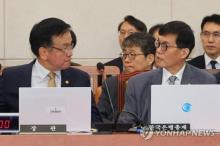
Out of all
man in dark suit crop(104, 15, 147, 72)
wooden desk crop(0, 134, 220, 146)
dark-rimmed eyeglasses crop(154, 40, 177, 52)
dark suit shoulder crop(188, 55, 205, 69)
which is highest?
man in dark suit crop(104, 15, 147, 72)

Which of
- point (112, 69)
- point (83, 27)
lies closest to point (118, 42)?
point (83, 27)

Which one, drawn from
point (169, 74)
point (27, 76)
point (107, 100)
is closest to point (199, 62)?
point (107, 100)

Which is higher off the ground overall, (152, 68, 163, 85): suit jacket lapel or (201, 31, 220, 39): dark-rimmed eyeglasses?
(201, 31, 220, 39): dark-rimmed eyeglasses

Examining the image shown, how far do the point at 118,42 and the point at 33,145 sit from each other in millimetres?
4016

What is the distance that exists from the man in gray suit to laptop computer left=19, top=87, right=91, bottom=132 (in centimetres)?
74

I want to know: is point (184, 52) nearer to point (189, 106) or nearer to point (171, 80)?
point (171, 80)

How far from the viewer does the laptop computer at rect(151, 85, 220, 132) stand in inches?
121

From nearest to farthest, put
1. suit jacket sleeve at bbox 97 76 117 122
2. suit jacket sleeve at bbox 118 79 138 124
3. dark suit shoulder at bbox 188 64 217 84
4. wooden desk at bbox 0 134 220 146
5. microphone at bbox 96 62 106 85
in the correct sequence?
wooden desk at bbox 0 134 220 146, suit jacket sleeve at bbox 118 79 138 124, dark suit shoulder at bbox 188 64 217 84, suit jacket sleeve at bbox 97 76 117 122, microphone at bbox 96 62 106 85

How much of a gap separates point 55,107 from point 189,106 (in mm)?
642

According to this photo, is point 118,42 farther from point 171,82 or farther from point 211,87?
point 211,87

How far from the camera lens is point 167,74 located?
424 cm

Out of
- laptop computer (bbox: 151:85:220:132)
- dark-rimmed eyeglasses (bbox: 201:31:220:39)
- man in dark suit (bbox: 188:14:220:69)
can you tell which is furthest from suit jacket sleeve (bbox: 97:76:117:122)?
dark-rimmed eyeglasses (bbox: 201:31:220:39)

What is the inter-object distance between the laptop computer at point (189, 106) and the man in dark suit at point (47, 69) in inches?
52.7

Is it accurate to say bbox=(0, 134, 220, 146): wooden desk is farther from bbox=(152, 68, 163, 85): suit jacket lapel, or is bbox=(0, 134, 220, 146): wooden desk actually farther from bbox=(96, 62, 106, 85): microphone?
bbox=(96, 62, 106, 85): microphone
